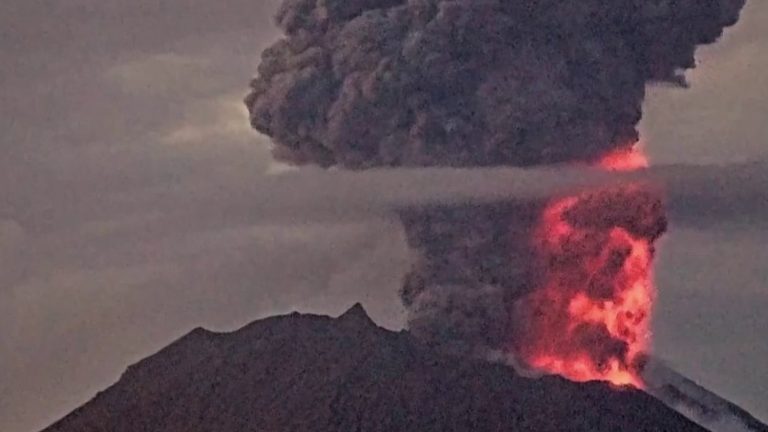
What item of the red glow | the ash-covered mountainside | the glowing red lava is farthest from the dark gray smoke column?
the ash-covered mountainside

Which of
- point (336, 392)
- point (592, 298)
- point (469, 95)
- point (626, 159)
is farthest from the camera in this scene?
point (592, 298)

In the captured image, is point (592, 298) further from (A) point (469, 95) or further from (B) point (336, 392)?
(B) point (336, 392)

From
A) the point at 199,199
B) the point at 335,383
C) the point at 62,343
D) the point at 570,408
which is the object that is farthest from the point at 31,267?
the point at 570,408

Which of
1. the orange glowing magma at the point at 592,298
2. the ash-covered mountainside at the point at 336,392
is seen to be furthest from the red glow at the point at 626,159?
the ash-covered mountainside at the point at 336,392

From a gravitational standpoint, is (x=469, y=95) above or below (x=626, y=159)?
above

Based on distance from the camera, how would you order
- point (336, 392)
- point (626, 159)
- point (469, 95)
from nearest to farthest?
point (626, 159)
point (336, 392)
point (469, 95)

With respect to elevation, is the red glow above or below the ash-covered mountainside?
above

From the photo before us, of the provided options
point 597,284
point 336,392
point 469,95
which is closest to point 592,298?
point 597,284

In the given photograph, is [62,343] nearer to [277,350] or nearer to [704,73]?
[277,350]

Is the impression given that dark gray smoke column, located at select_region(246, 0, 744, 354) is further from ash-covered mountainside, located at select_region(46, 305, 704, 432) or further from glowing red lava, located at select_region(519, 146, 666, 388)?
ash-covered mountainside, located at select_region(46, 305, 704, 432)
